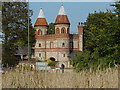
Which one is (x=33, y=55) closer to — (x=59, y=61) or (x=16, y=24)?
(x=59, y=61)

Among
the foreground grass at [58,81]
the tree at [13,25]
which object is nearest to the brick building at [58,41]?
the tree at [13,25]

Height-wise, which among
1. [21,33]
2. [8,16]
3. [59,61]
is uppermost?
[8,16]

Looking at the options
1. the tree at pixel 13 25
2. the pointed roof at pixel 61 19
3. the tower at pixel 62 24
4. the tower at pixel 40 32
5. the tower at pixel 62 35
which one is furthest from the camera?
the tower at pixel 40 32

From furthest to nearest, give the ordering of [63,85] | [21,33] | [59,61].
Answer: [59,61] → [21,33] → [63,85]

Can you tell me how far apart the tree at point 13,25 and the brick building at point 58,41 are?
22062mm

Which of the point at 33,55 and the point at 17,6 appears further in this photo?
the point at 33,55

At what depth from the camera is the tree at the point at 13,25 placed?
24641 millimetres

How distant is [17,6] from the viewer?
26.2 meters

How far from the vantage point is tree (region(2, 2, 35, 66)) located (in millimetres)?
24641

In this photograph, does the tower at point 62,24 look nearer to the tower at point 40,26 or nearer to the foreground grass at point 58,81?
the tower at point 40,26

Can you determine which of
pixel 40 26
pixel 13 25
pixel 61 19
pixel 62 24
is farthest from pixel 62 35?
pixel 13 25

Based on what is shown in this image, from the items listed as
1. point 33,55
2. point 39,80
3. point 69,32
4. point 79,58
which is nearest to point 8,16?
point 79,58

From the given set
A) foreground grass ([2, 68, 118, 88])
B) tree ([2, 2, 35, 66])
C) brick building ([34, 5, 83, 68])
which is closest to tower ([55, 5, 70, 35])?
brick building ([34, 5, 83, 68])

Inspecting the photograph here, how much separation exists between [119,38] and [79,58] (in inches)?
111
